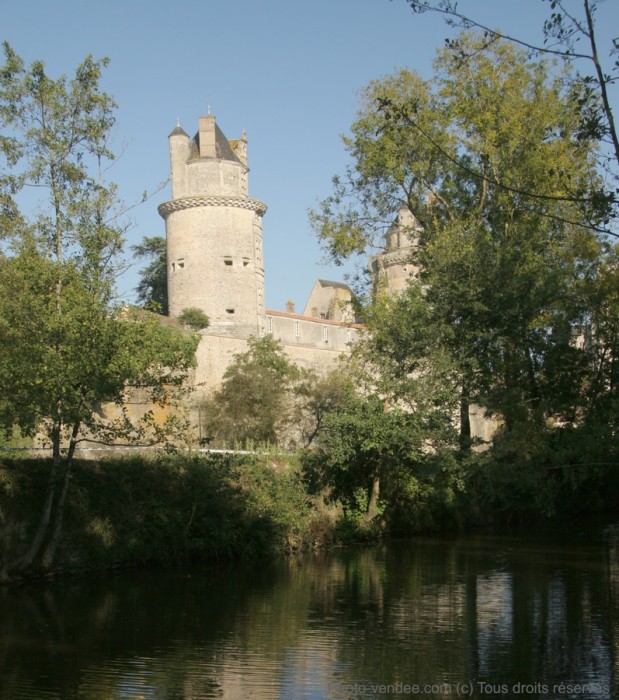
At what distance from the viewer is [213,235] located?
1720 inches

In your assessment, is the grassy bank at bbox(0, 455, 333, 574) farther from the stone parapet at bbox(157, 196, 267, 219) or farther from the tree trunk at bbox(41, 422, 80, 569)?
the stone parapet at bbox(157, 196, 267, 219)

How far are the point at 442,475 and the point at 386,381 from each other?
3056 mm

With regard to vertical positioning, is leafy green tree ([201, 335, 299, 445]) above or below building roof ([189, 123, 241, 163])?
below

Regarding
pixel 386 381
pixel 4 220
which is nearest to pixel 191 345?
pixel 386 381

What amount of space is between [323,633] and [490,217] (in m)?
15.9

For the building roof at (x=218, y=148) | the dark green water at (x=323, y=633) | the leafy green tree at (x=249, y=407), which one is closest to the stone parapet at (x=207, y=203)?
the building roof at (x=218, y=148)

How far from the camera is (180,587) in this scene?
1747 cm

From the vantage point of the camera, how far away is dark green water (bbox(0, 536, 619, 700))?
10148 millimetres

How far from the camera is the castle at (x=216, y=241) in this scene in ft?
142

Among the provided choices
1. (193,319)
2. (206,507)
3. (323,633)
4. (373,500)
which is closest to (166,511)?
(206,507)

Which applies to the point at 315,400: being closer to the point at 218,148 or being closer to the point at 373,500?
the point at 373,500

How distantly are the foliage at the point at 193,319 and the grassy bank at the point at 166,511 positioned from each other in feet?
59.2

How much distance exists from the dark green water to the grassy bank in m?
0.98

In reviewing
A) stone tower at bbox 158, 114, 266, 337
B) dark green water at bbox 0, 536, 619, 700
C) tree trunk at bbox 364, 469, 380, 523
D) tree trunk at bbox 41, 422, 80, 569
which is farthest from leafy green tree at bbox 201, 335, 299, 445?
tree trunk at bbox 41, 422, 80, 569
